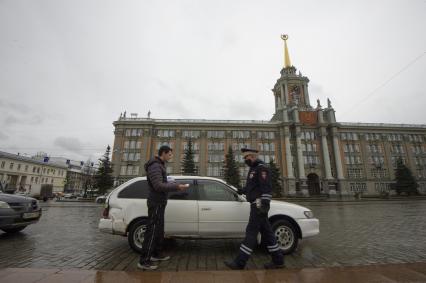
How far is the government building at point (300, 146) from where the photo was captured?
5175 centimetres

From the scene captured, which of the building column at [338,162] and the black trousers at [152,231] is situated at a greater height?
the building column at [338,162]

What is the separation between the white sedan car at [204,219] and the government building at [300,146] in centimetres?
4604

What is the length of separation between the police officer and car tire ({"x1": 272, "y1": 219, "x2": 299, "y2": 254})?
96 cm

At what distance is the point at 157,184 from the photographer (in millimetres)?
3824

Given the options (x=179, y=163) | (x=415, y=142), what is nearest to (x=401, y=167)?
(x=415, y=142)

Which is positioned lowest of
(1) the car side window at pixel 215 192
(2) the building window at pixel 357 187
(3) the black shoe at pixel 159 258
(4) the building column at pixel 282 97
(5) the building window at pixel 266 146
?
(3) the black shoe at pixel 159 258

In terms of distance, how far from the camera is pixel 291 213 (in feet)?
16.2

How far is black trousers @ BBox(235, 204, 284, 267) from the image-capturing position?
3744mm

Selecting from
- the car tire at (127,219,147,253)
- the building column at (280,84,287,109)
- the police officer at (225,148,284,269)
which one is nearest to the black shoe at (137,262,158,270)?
the car tire at (127,219,147,253)

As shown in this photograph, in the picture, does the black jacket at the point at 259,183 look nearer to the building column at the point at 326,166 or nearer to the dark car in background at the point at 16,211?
the dark car in background at the point at 16,211

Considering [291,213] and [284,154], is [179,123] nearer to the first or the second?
[284,154]

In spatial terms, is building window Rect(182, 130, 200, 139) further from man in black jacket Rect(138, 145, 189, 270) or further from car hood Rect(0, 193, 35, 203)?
man in black jacket Rect(138, 145, 189, 270)

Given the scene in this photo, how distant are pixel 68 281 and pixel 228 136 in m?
52.2

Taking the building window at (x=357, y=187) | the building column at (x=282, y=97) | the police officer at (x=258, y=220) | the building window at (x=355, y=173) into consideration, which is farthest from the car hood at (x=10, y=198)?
the building window at (x=355, y=173)
